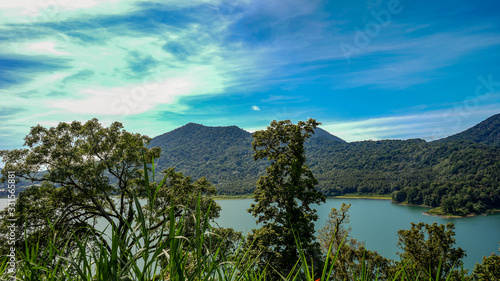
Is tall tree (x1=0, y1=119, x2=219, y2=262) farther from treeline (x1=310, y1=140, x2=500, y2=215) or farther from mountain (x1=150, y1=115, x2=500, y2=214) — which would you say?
treeline (x1=310, y1=140, x2=500, y2=215)

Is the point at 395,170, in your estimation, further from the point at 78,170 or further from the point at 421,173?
the point at 78,170

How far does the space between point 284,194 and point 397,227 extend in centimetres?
4782

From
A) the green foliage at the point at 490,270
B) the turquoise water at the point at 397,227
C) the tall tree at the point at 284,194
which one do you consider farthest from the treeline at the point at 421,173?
the tall tree at the point at 284,194

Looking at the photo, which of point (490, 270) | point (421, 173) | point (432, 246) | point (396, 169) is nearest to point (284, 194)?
point (432, 246)

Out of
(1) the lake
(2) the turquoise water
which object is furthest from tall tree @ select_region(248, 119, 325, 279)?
(2) the turquoise water

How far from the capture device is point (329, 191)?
10262 centimetres

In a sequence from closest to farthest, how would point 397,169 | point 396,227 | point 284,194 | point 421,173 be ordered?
point 284,194 < point 396,227 < point 421,173 < point 397,169

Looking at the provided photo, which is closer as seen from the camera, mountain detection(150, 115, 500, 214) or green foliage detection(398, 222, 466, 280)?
green foliage detection(398, 222, 466, 280)

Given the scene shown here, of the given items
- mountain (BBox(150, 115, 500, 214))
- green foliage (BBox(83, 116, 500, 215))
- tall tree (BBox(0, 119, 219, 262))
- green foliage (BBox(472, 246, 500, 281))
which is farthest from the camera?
mountain (BBox(150, 115, 500, 214))

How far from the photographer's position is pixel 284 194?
12297 millimetres

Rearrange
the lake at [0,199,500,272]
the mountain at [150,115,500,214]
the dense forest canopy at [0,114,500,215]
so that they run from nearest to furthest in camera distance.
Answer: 1. the lake at [0,199,500,272]
2. the dense forest canopy at [0,114,500,215]
3. the mountain at [150,115,500,214]

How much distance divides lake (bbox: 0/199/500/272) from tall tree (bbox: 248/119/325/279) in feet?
57.5

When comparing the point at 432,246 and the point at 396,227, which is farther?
the point at 396,227

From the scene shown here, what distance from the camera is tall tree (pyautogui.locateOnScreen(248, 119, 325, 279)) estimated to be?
11.6 metres
